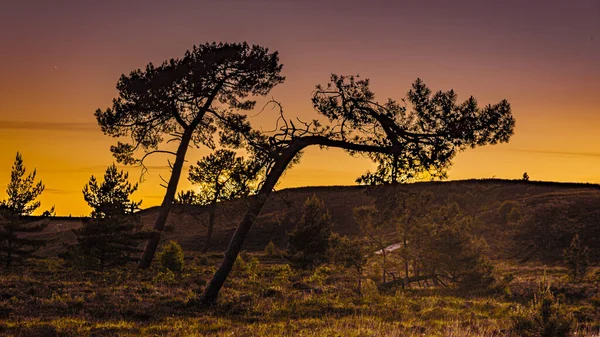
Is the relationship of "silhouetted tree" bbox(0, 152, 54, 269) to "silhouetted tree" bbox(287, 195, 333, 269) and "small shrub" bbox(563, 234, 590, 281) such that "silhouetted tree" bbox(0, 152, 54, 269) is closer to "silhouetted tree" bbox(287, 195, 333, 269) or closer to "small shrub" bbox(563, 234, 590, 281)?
"silhouetted tree" bbox(287, 195, 333, 269)

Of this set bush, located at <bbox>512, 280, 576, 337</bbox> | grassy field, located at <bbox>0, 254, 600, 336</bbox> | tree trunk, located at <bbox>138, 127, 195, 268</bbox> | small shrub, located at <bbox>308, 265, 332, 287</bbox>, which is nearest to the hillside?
small shrub, located at <bbox>308, 265, 332, 287</bbox>

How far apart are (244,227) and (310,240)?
26.6m

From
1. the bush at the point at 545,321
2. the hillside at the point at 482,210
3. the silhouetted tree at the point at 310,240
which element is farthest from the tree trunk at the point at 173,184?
the hillside at the point at 482,210

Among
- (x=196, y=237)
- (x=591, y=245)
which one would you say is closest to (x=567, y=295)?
(x=591, y=245)

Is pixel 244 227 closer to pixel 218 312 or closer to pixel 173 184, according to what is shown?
pixel 218 312

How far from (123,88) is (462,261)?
2105cm

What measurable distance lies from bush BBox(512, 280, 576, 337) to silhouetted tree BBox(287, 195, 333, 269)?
29700mm

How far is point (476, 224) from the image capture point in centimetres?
7288

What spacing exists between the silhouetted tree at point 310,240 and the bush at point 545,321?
29700mm

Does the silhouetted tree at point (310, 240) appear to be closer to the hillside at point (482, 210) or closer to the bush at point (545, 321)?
the hillside at point (482, 210)

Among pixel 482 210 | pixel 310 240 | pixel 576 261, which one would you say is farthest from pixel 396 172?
pixel 482 210

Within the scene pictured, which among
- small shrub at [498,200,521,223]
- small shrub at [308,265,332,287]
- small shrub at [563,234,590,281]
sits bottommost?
small shrub at [563,234,590,281]

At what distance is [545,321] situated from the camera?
1119 centimetres

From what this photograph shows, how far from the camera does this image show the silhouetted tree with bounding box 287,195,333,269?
4169 cm
